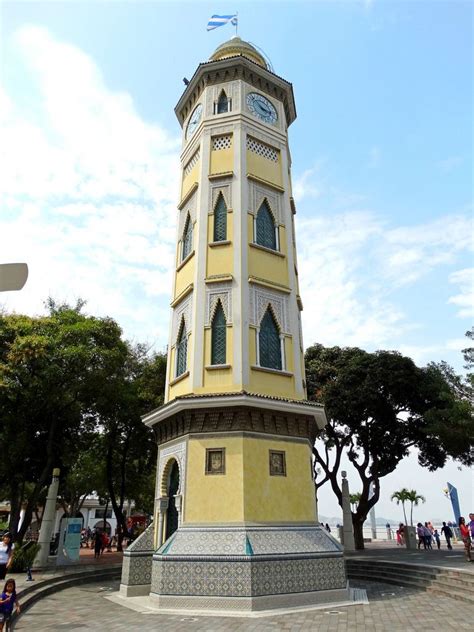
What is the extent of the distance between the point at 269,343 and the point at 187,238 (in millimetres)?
4533

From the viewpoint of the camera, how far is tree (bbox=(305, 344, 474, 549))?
75.3ft

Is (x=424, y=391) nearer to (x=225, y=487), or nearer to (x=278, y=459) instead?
(x=278, y=459)

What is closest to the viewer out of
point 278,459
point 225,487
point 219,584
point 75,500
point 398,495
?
point 219,584

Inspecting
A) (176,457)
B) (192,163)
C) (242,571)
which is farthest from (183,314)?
(242,571)

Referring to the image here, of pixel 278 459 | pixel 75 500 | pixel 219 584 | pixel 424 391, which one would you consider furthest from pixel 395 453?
pixel 75 500

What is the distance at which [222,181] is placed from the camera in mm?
14391

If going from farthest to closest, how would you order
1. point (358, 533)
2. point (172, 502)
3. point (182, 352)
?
point (358, 533), point (182, 352), point (172, 502)

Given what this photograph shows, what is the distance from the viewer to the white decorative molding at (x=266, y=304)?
12797mm

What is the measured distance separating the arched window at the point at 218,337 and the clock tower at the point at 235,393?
3cm

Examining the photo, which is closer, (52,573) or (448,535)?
(52,573)

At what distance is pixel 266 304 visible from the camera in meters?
13.1

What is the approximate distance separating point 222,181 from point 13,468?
528 inches

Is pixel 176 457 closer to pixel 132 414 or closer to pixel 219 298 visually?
pixel 219 298

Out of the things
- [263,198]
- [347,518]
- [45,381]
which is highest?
[263,198]
